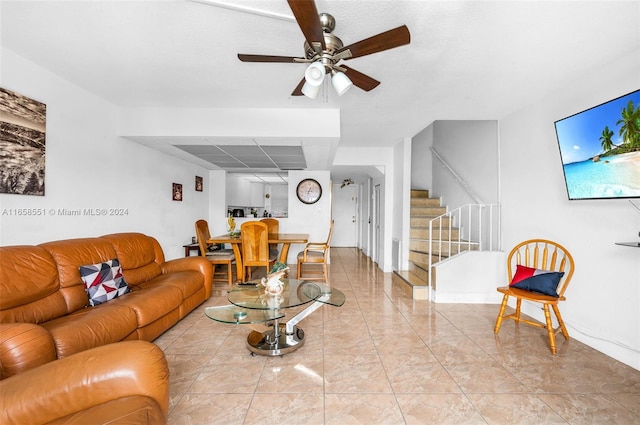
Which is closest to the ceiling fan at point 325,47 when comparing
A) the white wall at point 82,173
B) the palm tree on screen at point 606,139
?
the palm tree on screen at point 606,139

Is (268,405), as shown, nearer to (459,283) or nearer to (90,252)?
(90,252)

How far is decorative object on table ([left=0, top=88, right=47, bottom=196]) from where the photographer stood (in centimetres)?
208

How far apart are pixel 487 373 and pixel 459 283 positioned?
5.39 feet

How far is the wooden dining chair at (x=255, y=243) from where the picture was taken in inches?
152

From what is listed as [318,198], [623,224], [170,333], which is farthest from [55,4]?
[318,198]

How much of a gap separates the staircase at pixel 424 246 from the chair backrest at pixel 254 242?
216 centimetres

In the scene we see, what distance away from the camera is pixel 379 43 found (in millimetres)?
1466

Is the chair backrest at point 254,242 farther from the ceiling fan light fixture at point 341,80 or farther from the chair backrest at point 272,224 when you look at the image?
the ceiling fan light fixture at point 341,80

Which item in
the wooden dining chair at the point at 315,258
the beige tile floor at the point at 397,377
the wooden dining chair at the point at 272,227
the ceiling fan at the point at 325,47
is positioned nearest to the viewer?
the ceiling fan at the point at 325,47

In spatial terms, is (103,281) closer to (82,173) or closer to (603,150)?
(82,173)

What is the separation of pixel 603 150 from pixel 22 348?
3909mm

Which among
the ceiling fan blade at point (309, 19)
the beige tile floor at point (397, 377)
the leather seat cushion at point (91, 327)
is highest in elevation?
the ceiling fan blade at point (309, 19)

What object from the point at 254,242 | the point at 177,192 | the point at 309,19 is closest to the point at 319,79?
the point at 309,19

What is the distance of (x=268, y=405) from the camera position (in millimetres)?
1619
